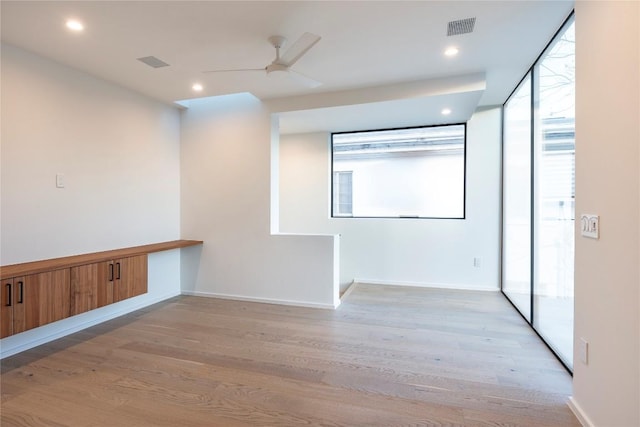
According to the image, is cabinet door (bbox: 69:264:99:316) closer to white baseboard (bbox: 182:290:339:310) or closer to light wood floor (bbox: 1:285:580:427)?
light wood floor (bbox: 1:285:580:427)

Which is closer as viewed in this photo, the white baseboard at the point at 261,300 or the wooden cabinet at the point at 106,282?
the wooden cabinet at the point at 106,282

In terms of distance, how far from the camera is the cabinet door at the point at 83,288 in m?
2.70

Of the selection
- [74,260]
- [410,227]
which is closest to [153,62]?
[74,260]

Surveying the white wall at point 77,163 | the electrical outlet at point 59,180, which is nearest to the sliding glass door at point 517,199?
the white wall at point 77,163

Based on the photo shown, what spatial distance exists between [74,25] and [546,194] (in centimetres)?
407

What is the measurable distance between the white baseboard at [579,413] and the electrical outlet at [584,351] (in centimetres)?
28

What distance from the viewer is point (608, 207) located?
1508 millimetres

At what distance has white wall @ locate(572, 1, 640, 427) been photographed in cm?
134

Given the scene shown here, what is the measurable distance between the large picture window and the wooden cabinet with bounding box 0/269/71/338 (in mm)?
3675

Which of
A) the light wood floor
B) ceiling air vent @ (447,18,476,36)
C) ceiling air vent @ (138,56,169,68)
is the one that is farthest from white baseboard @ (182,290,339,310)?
ceiling air vent @ (447,18,476,36)

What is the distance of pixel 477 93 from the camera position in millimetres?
3297

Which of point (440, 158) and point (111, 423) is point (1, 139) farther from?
point (440, 158)

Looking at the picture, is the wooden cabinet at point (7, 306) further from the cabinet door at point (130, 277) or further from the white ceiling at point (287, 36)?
the white ceiling at point (287, 36)

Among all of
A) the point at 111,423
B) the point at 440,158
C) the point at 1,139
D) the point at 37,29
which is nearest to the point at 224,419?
the point at 111,423
